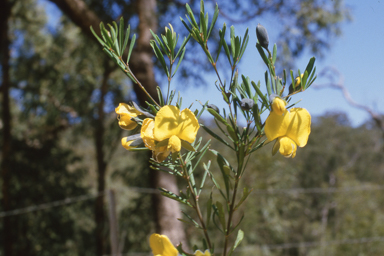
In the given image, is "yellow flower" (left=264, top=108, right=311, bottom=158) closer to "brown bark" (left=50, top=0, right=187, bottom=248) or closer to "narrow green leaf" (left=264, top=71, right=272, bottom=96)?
"narrow green leaf" (left=264, top=71, right=272, bottom=96)

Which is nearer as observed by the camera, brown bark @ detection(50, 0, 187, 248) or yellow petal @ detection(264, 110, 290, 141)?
yellow petal @ detection(264, 110, 290, 141)

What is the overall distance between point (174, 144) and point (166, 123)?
0.02 metres

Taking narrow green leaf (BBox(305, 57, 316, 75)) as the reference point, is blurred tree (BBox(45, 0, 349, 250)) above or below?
above

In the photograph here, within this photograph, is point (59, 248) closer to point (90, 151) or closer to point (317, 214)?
point (90, 151)

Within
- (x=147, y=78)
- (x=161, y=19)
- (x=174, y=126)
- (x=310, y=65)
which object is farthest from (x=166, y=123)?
(x=161, y=19)

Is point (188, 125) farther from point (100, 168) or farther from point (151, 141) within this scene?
point (100, 168)

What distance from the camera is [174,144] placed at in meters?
0.24

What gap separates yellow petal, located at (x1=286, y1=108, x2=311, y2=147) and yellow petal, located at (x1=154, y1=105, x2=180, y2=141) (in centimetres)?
8

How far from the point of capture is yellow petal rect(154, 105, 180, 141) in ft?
0.80

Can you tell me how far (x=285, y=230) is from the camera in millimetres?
7566

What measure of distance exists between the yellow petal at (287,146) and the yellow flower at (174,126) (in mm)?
61

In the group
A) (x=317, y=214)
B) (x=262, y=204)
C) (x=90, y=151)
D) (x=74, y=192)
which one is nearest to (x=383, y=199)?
(x=317, y=214)

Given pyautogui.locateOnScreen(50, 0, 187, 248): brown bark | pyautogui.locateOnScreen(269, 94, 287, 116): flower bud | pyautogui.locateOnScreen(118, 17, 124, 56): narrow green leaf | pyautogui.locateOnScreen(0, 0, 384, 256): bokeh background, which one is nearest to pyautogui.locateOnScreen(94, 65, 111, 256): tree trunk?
pyautogui.locateOnScreen(0, 0, 384, 256): bokeh background

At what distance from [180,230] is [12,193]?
355 centimetres
